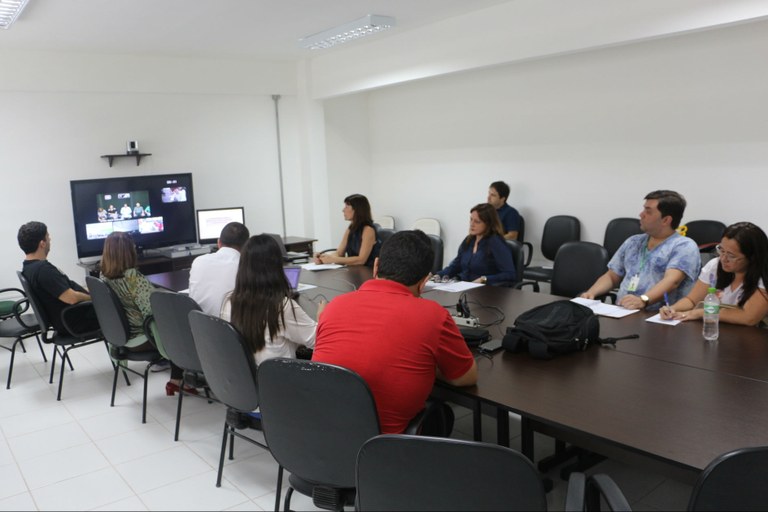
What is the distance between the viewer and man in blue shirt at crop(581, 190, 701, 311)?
132 inches

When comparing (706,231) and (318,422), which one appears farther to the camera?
(706,231)

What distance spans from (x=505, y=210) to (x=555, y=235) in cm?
55

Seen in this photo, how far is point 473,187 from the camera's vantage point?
691 centimetres

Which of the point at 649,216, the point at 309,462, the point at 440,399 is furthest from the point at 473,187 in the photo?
the point at 309,462

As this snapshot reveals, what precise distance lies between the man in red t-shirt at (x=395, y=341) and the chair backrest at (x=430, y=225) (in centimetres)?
510

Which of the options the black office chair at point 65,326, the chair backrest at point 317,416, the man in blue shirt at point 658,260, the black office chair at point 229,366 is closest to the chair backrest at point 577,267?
the man in blue shirt at point 658,260

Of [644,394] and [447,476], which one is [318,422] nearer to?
[447,476]

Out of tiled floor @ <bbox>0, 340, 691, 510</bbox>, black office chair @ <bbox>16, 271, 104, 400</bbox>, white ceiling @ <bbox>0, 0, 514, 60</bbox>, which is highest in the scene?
white ceiling @ <bbox>0, 0, 514, 60</bbox>

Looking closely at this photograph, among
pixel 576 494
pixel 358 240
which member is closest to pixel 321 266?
pixel 358 240

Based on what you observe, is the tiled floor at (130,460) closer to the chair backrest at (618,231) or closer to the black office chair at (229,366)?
the black office chair at (229,366)

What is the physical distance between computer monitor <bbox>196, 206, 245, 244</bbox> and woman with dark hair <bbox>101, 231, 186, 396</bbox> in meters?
2.83

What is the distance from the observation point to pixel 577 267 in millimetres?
4293

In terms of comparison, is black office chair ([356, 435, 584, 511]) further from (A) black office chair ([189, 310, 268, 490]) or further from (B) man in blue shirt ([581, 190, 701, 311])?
(B) man in blue shirt ([581, 190, 701, 311])

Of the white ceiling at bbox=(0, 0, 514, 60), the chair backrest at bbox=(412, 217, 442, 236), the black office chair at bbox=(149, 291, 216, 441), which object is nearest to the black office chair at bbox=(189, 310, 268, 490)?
the black office chair at bbox=(149, 291, 216, 441)
